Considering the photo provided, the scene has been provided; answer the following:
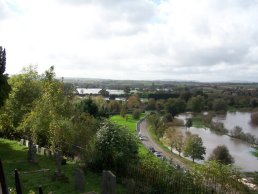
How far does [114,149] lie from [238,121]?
365 ft

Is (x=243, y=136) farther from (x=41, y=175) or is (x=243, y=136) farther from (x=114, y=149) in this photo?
(x=41, y=175)

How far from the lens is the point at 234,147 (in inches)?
3054

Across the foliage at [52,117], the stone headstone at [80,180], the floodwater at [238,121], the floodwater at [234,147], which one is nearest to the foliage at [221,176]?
the stone headstone at [80,180]

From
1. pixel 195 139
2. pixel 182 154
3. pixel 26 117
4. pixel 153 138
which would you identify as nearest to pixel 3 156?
pixel 26 117

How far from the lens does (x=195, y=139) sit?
2388 inches

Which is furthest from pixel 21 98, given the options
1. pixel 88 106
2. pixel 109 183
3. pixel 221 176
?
pixel 88 106

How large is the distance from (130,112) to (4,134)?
88.9 meters

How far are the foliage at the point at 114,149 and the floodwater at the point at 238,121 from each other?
8800cm

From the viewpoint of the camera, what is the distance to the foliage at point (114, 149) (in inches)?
737

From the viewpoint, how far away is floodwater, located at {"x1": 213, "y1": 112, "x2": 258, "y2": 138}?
351 feet

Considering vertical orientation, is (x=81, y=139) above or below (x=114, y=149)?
below

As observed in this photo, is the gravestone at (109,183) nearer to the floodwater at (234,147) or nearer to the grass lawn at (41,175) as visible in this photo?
the grass lawn at (41,175)

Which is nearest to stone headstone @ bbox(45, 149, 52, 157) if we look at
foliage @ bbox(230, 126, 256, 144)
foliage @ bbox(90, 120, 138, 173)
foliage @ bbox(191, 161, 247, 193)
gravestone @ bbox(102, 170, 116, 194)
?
foliage @ bbox(90, 120, 138, 173)

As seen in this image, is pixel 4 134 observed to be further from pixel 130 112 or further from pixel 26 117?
pixel 130 112
